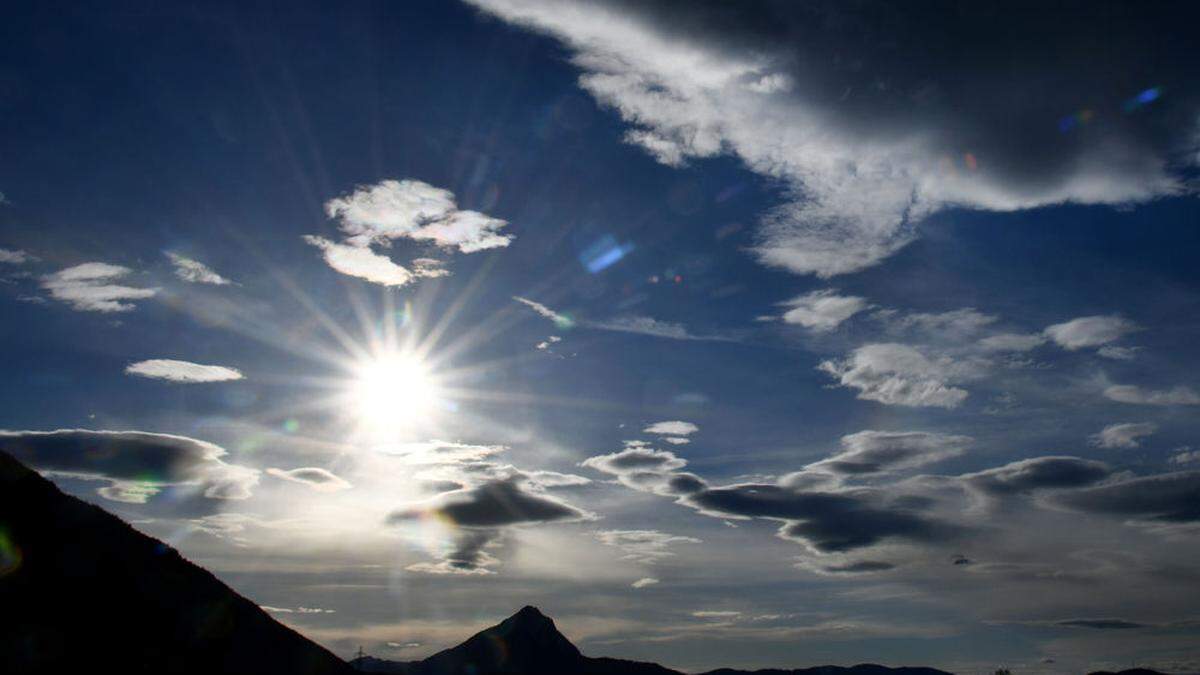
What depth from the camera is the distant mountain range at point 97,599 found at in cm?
6494

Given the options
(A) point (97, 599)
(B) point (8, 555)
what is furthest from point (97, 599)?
(B) point (8, 555)

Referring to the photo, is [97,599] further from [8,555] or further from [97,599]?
[8,555]

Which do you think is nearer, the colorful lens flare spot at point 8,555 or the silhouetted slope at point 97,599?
the silhouetted slope at point 97,599

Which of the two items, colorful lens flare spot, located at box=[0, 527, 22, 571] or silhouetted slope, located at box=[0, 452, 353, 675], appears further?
colorful lens flare spot, located at box=[0, 527, 22, 571]

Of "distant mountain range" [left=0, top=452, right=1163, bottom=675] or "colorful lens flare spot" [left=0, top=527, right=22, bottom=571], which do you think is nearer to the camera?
"distant mountain range" [left=0, top=452, right=1163, bottom=675]

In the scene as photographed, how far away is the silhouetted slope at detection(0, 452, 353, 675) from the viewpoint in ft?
213

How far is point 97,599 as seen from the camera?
73062 mm

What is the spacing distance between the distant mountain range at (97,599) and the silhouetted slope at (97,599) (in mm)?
110

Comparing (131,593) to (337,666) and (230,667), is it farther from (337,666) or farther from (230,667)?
(337,666)

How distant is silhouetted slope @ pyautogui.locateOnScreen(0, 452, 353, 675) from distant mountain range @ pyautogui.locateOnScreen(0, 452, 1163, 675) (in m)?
0.11

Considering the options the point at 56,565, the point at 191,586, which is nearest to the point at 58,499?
the point at 56,565

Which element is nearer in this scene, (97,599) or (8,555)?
(8,555)

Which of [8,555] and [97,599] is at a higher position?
[8,555]

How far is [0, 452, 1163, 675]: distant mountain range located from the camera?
6494 centimetres
